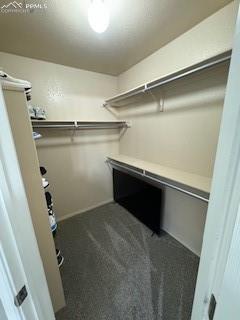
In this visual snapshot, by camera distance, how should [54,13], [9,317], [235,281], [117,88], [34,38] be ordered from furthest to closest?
[117,88] < [34,38] < [54,13] < [9,317] < [235,281]

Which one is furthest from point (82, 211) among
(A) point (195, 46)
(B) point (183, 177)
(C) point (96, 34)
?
(A) point (195, 46)

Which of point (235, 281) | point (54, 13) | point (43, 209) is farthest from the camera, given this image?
point (54, 13)

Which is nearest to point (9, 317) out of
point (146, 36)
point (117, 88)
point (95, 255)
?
point (95, 255)

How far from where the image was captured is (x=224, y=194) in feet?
1.35

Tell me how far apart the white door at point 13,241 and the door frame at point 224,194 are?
66 cm

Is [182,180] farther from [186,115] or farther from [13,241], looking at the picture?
[13,241]

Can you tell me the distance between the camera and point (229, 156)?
389mm

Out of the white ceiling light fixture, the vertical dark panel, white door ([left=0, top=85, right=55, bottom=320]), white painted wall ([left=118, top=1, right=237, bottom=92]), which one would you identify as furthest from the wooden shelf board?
the white ceiling light fixture

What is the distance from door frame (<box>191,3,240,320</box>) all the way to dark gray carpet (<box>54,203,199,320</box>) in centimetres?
98

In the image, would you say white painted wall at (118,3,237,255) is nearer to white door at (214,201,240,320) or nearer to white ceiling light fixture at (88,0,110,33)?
white ceiling light fixture at (88,0,110,33)

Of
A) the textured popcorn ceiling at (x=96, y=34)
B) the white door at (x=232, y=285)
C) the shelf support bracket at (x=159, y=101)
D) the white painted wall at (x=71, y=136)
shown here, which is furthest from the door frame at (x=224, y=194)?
the white painted wall at (x=71, y=136)

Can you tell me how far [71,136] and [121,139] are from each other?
Result: 0.88 meters

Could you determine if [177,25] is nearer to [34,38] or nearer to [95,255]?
[34,38]

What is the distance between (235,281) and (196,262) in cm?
161
